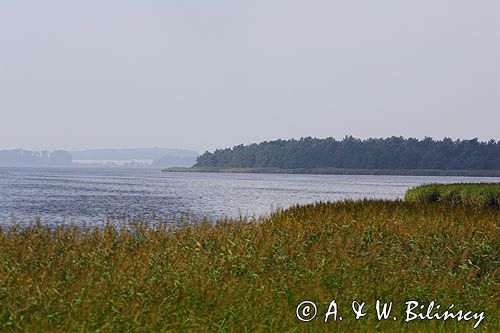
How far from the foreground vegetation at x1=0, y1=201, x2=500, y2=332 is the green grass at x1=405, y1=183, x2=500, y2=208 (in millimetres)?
20182

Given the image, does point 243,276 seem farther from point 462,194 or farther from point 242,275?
point 462,194

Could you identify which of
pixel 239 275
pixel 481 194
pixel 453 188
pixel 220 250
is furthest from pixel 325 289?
pixel 453 188

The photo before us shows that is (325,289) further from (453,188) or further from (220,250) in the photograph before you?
(453,188)

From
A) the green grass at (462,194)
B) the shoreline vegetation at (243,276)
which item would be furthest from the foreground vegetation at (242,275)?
the green grass at (462,194)

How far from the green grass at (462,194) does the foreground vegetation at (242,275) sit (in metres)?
20.2

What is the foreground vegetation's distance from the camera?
11.3m

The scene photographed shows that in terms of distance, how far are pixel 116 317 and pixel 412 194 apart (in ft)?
122

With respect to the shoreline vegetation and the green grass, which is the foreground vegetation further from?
the green grass

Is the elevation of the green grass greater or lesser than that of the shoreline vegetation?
greater

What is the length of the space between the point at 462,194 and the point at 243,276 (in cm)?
3060

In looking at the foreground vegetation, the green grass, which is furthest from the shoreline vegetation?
the green grass

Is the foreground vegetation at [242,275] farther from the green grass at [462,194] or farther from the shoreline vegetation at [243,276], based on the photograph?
the green grass at [462,194]

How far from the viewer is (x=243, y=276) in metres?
14.0

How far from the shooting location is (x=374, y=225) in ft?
64.5
